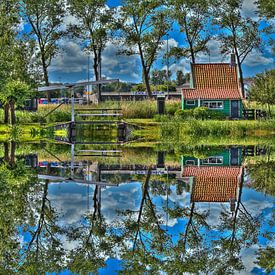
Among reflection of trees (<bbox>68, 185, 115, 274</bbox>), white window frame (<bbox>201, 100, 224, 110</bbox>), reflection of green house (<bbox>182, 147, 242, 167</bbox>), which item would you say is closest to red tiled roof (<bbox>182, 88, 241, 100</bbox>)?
white window frame (<bbox>201, 100, 224, 110</bbox>)

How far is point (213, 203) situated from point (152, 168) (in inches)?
228

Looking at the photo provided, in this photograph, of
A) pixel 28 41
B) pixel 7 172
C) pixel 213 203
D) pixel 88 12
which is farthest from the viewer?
pixel 88 12

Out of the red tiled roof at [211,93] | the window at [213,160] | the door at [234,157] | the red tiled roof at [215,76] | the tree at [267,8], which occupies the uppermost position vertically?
the tree at [267,8]

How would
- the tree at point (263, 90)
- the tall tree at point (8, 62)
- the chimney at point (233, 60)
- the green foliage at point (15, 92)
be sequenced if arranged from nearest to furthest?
the tall tree at point (8, 62)
the green foliage at point (15, 92)
the tree at point (263, 90)
the chimney at point (233, 60)

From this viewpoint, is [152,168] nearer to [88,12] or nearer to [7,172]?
[7,172]

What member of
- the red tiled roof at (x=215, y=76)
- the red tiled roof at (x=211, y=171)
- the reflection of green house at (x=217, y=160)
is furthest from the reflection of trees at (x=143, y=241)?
the red tiled roof at (x=215, y=76)

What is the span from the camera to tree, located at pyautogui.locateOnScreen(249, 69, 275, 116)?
36531 millimetres

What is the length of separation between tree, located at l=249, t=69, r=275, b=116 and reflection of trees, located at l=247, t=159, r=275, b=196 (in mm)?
20800

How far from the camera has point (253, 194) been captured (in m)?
9.96

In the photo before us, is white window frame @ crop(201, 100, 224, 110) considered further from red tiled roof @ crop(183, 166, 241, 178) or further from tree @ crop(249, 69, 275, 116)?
red tiled roof @ crop(183, 166, 241, 178)

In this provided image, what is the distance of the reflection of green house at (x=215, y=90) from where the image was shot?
1614 inches

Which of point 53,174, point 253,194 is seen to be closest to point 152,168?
point 53,174

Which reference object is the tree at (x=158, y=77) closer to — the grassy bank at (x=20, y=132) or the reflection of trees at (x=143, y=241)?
the grassy bank at (x=20, y=132)

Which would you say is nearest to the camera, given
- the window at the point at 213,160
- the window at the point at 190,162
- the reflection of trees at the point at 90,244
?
the reflection of trees at the point at 90,244
